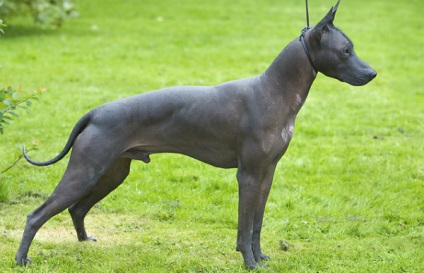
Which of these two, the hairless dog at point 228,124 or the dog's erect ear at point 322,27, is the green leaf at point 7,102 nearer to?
the hairless dog at point 228,124

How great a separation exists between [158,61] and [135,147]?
29.2 ft

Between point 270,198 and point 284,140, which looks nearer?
point 284,140

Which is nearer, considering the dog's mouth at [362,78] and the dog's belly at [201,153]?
the dog's mouth at [362,78]

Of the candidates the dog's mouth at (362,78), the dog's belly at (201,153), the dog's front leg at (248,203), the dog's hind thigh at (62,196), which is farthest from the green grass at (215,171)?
the dog's mouth at (362,78)

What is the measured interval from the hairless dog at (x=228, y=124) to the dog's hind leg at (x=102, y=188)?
1.17ft

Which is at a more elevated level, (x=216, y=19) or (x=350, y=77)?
(x=350, y=77)

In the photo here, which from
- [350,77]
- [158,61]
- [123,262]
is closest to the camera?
[350,77]

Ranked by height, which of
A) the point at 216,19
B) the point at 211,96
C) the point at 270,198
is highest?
the point at 211,96

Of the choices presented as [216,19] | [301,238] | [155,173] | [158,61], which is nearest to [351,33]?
[216,19]

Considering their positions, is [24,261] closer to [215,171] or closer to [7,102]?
[7,102]

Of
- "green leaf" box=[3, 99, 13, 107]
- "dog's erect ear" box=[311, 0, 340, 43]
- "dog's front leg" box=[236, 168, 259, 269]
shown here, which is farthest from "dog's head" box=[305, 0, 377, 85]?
"green leaf" box=[3, 99, 13, 107]

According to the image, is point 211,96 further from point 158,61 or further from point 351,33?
point 351,33

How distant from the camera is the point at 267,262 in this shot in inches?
219

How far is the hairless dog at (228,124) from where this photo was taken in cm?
517
